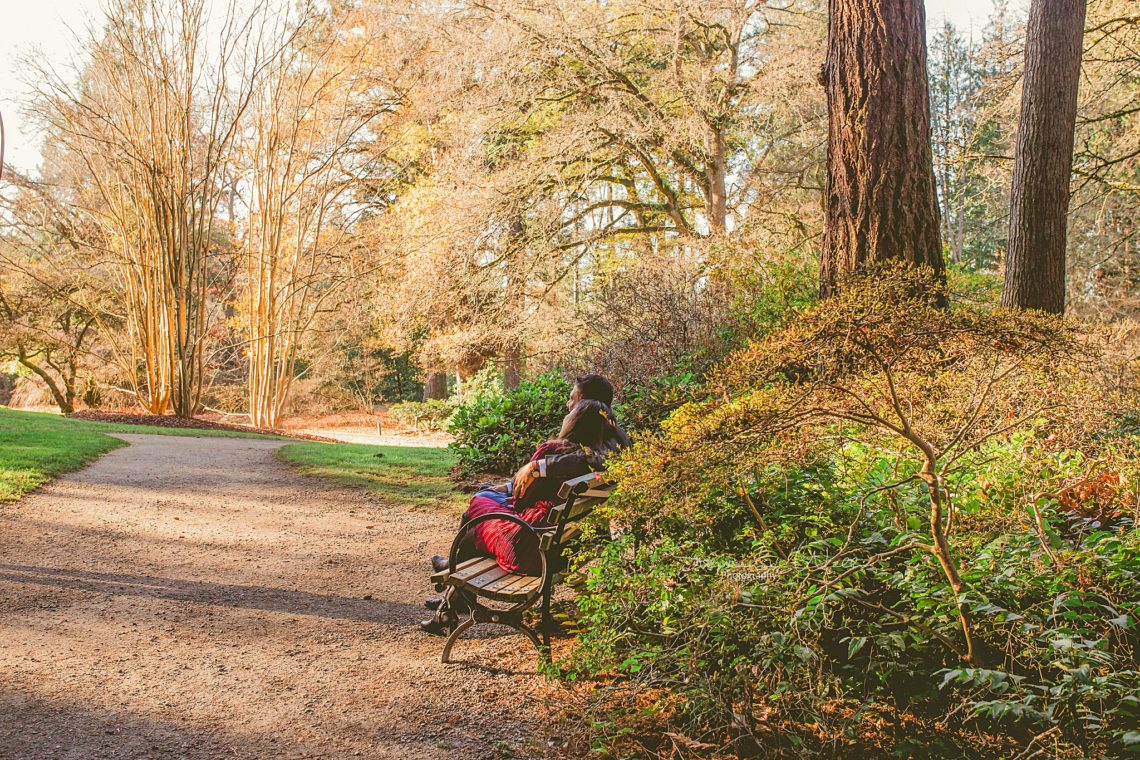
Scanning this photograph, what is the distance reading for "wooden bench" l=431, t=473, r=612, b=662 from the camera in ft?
11.8

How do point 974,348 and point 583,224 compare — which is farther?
point 583,224

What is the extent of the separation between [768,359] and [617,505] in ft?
3.27

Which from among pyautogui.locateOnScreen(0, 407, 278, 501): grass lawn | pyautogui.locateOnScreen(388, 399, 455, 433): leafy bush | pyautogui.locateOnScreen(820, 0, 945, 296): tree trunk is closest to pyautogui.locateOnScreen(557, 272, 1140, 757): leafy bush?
pyautogui.locateOnScreen(820, 0, 945, 296): tree trunk

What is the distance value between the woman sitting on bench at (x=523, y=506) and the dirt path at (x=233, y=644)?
49 cm

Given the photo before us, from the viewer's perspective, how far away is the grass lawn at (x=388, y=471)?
795cm

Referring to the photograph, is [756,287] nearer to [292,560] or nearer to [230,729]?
[292,560]

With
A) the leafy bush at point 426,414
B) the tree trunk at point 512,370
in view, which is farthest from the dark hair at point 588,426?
the leafy bush at point 426,414

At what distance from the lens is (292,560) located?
18.5ft

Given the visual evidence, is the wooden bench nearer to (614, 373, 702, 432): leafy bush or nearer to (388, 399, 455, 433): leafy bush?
(614, 373, 702, 432): leafy bush

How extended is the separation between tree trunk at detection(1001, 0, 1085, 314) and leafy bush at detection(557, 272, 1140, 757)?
475 cm

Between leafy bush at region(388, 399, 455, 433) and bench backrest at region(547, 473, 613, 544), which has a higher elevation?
bench backrest at region(547, 473, 613, 544)

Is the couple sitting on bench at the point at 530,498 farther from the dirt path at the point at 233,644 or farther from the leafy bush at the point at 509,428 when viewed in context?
the leafy bush at the point at 509,428

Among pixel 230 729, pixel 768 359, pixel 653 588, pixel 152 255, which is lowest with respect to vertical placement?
pixel 230 729

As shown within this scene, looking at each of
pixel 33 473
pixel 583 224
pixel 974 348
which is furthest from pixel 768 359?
pixel 583 224
